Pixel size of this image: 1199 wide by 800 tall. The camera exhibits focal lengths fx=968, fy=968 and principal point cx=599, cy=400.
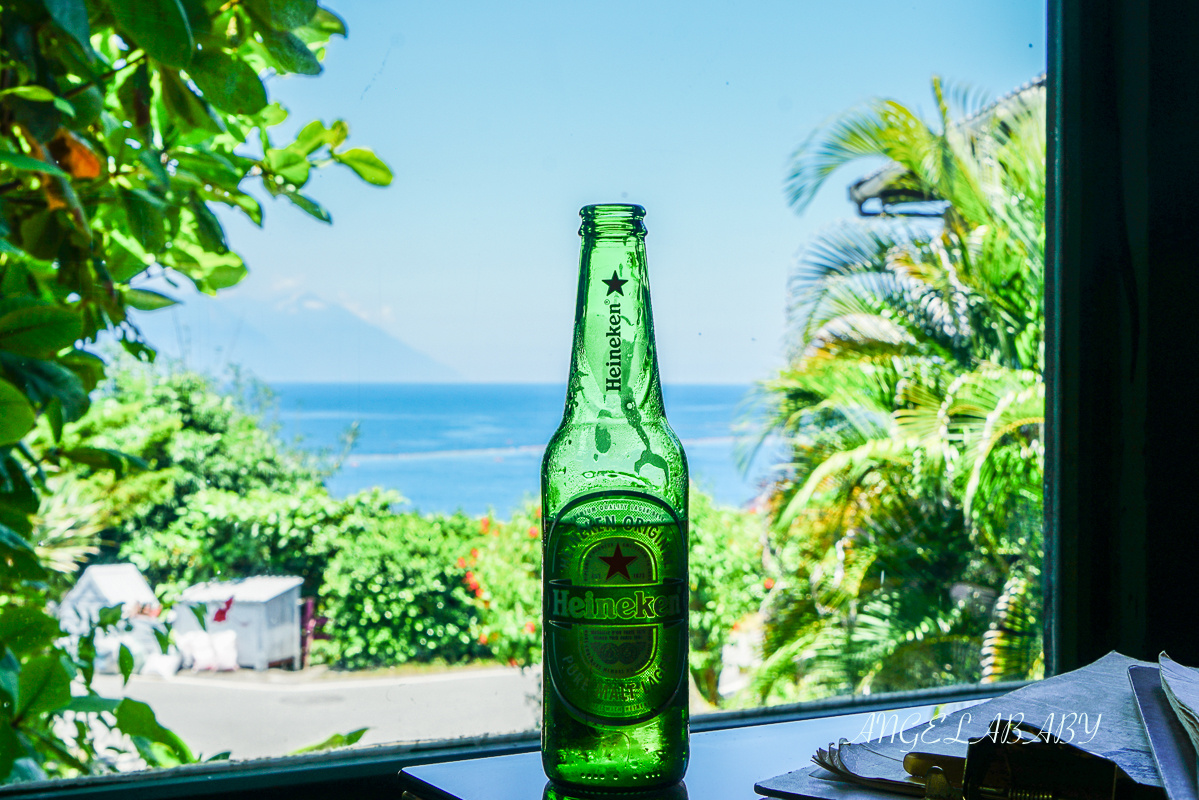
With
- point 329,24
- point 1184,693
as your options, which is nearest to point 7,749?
point 329,24

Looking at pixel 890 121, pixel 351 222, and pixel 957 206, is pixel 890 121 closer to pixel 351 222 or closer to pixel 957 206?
pixel 957 206

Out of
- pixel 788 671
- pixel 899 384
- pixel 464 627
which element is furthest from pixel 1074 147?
pixel 899 384

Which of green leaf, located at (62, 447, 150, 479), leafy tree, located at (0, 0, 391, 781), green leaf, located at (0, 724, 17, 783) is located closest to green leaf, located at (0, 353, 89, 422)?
leafy tree, located at (0, 0, 391, 781)

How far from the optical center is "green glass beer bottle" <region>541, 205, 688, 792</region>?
561mm

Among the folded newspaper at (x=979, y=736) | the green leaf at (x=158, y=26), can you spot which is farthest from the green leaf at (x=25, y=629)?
the folded newspaper at (x=979, y=736)

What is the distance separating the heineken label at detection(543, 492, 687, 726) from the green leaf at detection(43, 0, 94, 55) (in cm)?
39

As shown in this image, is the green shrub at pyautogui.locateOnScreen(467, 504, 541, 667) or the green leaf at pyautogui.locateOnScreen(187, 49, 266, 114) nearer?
the green leaf at pyautogui.locateOnScreen(187, 49, 266, 114)

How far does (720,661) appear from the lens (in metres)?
1.53

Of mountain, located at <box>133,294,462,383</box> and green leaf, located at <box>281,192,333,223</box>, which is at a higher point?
green leaf, located at <box>281,192,333,223</box>

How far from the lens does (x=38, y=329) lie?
2.11 feet

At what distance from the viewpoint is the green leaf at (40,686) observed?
0.70 meters

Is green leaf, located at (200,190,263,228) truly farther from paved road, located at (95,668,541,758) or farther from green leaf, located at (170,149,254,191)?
paved road, located at (95,668,541,758)

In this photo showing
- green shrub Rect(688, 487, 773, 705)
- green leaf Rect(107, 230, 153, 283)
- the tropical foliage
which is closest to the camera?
green leaf Rect(107, 230, 153, 283)

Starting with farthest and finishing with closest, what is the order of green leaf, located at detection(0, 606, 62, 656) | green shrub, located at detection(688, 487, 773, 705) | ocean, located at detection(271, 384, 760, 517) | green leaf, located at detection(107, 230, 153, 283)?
green shrub, located at detection(688, 487, 773, 705) < ocean, located at detection(271, 384, 760, 517) < green leaf, located at detection(107, 230, 153, 283) < green leaf, located at detection(0, 606, 62, 656)
